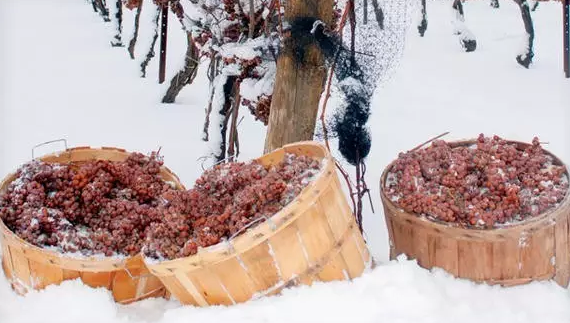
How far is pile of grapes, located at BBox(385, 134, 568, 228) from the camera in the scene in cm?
218

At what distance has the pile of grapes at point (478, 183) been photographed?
2180mm

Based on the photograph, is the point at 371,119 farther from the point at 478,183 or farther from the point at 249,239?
the point at 249,239

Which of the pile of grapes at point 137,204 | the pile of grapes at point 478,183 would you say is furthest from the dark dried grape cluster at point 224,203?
the pile of grapes at point 478,183

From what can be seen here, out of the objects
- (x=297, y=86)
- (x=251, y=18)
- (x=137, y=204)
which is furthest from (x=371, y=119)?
(x=137, y=204)

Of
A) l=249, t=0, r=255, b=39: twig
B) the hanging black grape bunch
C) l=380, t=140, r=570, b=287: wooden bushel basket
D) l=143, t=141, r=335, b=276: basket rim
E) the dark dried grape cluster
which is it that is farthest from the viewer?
l=249, t=0, r=255, b=39: twig

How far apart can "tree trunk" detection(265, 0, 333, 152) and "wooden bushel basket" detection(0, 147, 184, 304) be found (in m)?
0.79

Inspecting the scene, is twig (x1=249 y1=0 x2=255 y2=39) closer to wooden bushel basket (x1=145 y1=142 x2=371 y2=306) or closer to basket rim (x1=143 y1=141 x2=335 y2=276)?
wooden bushel basket (x1=145 y1=142 x2=371 y2=306)

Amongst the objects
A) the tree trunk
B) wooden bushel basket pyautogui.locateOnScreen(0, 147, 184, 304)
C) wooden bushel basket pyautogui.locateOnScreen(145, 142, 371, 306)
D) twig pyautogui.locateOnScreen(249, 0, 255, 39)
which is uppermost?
twig pyautogui.locateOnScreen(249, 0, 255, 39)

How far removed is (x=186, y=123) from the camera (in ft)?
15.1

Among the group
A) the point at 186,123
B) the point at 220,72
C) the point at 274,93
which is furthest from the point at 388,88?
the point at 274,93

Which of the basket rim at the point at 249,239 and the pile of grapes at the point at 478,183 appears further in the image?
the pile of grapes at the point at 478,183

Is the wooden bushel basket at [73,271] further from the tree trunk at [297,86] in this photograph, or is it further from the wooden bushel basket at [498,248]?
the wooden bushel basket at [498,248]

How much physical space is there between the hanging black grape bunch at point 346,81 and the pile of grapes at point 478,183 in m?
0.20

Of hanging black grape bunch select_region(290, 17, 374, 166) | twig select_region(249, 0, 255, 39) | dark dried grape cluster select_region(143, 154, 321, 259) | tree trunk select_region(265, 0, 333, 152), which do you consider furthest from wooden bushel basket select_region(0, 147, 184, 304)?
twig select_region(249, 0, 255, 39)
